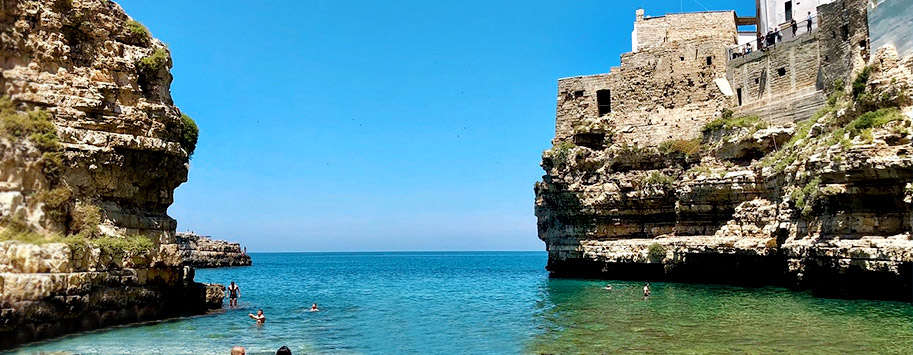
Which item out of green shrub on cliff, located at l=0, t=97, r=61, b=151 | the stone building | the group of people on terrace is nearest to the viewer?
green shrub on cliff, located at l=0, t=97, r=61, b=151

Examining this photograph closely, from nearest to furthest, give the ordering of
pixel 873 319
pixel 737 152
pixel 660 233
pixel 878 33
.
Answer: pixel 873 319, pixel 878 33, pixel 737 152, pixel 660 233

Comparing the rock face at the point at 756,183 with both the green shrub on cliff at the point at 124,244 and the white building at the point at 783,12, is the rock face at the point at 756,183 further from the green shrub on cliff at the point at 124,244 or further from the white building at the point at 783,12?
the green shrub on cliff at the point at 124,244

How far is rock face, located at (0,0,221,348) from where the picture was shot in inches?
631

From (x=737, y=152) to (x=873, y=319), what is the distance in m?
15.0

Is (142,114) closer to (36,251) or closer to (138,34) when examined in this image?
(138,34)

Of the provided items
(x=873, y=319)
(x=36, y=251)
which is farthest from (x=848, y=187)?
(x=36, y=251)

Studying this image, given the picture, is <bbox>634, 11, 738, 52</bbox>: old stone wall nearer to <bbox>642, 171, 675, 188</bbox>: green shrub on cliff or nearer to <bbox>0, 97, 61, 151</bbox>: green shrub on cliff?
<bbox>642, 171, 675, 188</bbox>: green shrub on cliff

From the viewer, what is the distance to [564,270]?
143 feet

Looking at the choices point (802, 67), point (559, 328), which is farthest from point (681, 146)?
point (559, 328)

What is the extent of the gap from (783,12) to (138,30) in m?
34.1

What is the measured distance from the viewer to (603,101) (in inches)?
1635

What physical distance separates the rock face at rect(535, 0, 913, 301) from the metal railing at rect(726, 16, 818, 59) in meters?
0.80

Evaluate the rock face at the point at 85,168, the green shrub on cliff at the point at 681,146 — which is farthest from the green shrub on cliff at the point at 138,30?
the green shrub on cliff at the point at 681,146

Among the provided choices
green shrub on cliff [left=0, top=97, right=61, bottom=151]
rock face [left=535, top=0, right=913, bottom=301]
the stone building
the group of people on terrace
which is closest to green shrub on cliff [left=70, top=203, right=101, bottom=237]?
green shrub on cliff [left=0, top=97, right=61, bottom=151]
